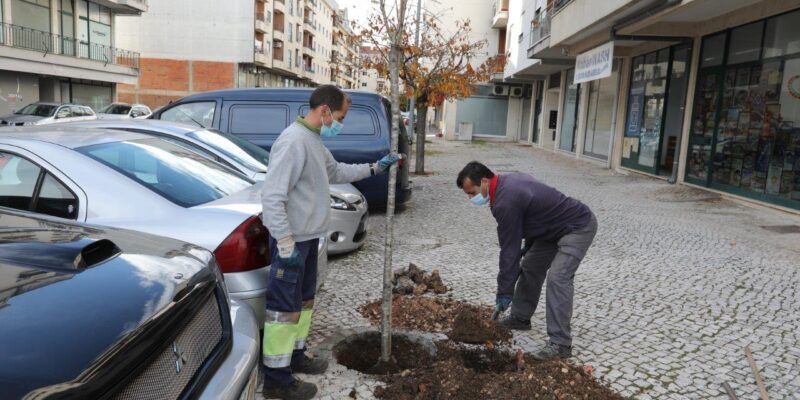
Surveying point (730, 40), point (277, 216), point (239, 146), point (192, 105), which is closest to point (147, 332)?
point (277, 216)

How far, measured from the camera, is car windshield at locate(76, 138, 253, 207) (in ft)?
11.8

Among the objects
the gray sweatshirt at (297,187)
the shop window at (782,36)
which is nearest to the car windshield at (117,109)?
the shop window at (782,36)

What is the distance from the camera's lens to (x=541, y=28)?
64.2ft

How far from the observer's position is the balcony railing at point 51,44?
2675 cm

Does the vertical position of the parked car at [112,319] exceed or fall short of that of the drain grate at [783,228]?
it exceeds it

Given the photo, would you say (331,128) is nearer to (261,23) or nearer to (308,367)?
(308,367)

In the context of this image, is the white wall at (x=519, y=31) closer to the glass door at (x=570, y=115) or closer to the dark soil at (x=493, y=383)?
the glass door at (x=570, y=115)

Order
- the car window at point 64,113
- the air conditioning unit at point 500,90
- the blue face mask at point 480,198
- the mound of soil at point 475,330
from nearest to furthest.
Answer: the blue face mask at point 480,198 → the mound of soil at point 475,330 → the car window at point 64,113 → the air conditioning unit at point 500,90

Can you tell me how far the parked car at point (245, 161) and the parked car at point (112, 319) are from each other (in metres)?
3.50

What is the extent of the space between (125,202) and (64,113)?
23.3m

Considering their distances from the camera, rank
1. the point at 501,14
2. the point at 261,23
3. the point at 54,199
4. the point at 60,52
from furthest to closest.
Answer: the point at 261,23, the point at 501,14, the point at 60,52, the point at 54,199

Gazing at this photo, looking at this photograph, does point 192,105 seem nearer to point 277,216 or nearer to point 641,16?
point 277,216

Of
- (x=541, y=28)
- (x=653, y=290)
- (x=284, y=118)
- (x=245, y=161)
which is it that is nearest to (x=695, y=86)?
(x=541, y=28)

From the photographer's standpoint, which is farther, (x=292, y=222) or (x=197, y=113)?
(x=197, y=113)
